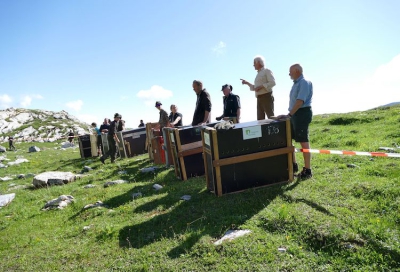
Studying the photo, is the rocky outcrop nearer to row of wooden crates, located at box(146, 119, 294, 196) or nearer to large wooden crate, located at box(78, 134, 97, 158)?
large wooden crate, located at box(78, 134, 97, 158)

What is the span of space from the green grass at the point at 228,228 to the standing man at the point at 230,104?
271cm

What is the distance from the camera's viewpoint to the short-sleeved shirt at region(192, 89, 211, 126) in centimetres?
912

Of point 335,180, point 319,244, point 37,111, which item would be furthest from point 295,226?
point 37,111

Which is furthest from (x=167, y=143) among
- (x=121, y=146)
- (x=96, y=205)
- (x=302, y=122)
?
(x=121, y=146)

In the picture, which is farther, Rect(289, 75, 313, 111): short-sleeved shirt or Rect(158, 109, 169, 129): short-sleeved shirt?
Rect(158, 109, 169, 129): short-sleeved shirt

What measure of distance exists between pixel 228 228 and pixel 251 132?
91.9 inches

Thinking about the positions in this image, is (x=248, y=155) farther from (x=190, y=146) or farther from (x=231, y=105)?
(x=231, y=105)

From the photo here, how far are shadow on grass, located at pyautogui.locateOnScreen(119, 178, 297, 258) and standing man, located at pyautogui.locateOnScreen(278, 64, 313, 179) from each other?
1.09 metres

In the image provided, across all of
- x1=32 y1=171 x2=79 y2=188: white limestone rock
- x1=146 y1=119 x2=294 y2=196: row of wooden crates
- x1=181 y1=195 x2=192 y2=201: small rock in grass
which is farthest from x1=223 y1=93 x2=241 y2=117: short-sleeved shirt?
x1=32 y1=171 x2=79 y2=188: white limestone rock

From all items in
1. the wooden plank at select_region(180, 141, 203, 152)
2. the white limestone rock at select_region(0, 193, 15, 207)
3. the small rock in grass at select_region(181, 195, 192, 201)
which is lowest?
the white limestone rock at select_region(0, 193, 15, 207)

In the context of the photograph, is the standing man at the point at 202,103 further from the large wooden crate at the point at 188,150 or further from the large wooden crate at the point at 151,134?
the large wooden crate at the point at 151,134

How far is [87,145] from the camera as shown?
20766mm

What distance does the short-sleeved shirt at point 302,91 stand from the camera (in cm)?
659

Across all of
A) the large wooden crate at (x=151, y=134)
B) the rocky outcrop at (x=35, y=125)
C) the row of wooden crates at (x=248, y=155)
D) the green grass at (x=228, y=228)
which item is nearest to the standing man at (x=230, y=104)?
the green grass at (x=228, y=228)
